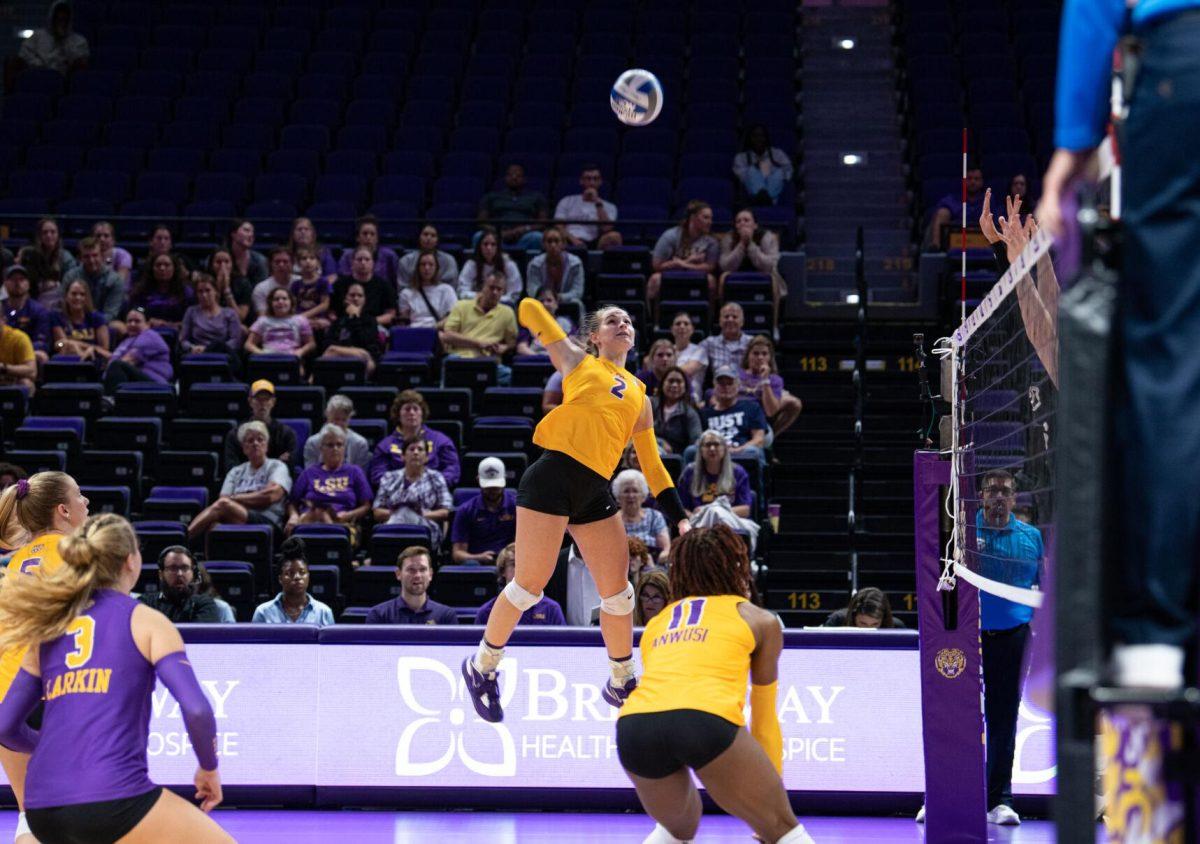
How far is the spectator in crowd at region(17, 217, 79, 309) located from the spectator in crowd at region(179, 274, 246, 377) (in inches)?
52.6

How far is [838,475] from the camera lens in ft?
45.3

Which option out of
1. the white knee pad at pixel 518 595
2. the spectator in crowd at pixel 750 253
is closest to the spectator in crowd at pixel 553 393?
the spectator in crowd at pixel 750 253

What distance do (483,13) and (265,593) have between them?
34.7 feet

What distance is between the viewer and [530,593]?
752 cm

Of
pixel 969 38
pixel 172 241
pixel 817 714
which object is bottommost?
pixel 817 714

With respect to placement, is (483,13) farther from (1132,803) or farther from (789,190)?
(1132,803)

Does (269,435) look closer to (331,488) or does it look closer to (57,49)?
(331,488)

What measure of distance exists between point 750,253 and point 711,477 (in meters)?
3.84

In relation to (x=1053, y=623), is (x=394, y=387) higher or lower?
higher

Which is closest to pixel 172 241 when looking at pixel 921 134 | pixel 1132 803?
pixel 921 134

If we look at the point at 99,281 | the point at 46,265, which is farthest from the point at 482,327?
the point at 46,265

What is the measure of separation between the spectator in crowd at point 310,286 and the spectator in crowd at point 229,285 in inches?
18.4

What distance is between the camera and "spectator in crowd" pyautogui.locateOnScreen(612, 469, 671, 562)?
36.0 feet

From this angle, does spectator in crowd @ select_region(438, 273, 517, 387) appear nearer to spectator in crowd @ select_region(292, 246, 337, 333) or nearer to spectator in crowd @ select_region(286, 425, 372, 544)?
spectator in crowd @ select_region(292, 246, 337, 333)
